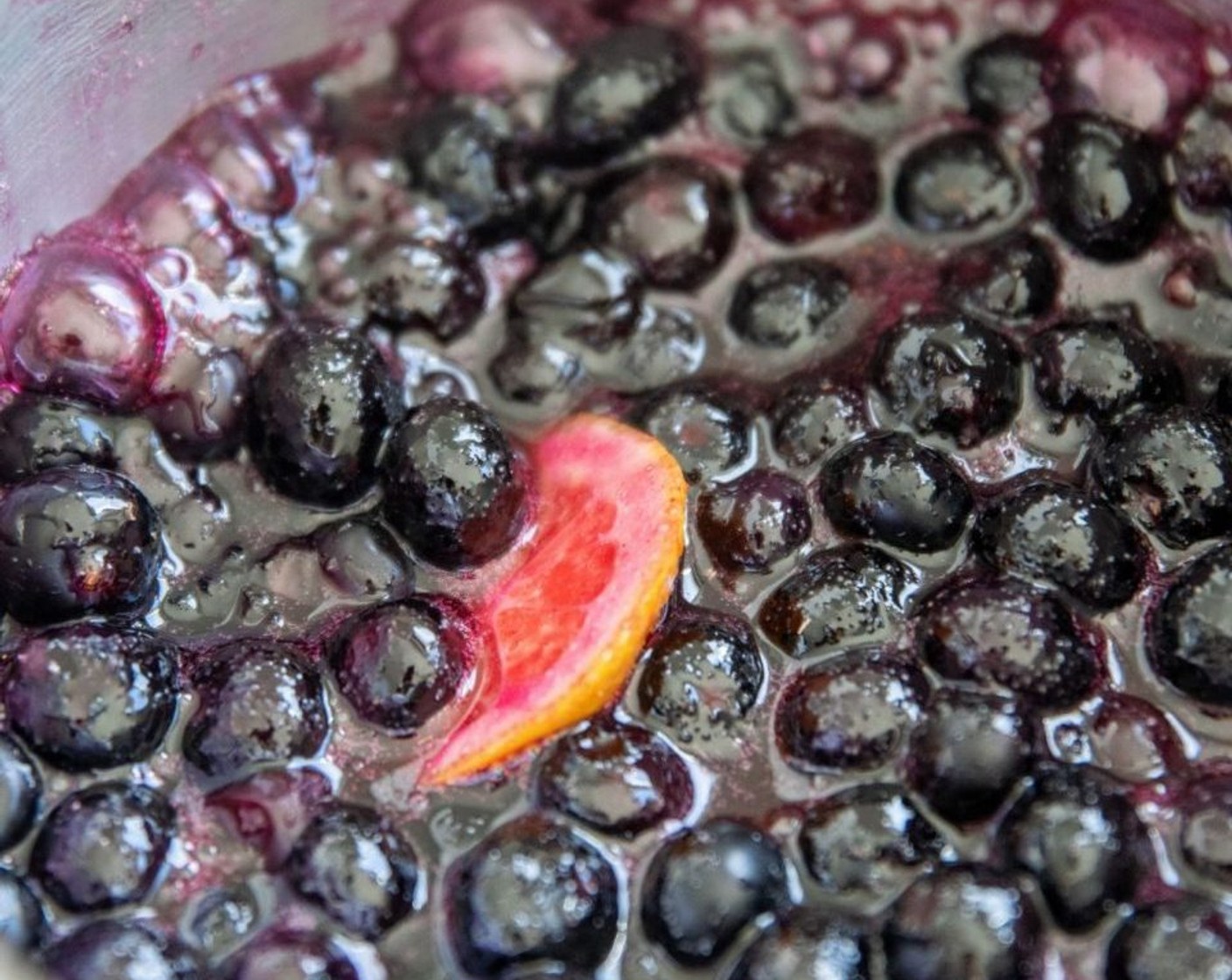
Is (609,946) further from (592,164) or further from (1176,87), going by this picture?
(1176,87)

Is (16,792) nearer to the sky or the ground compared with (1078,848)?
nearer to the sky

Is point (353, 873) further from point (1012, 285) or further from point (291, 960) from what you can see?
point (1012, 285)

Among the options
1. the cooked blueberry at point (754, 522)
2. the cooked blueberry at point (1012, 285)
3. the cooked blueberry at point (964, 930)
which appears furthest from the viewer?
the cooked blueberry at point (1012, 285)

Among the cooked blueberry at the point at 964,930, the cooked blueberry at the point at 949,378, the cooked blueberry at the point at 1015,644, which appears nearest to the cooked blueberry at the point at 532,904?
the cooked blueberry at the point at 964,930

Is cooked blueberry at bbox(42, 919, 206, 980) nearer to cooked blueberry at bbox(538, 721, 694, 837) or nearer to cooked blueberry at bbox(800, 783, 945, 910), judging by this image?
cooked blueberry at bbox(538, 721, 694, 837)

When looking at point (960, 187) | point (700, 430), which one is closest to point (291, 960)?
point (700, 430)

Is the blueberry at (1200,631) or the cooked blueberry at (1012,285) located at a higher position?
the cooked blueberry at (1012,285)

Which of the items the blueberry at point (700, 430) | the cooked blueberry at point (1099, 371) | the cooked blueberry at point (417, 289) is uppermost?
the cooked blueberry at point (417, 289)

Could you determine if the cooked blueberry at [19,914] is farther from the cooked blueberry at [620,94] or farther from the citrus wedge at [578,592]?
the cooked blueberry at [620,94]
